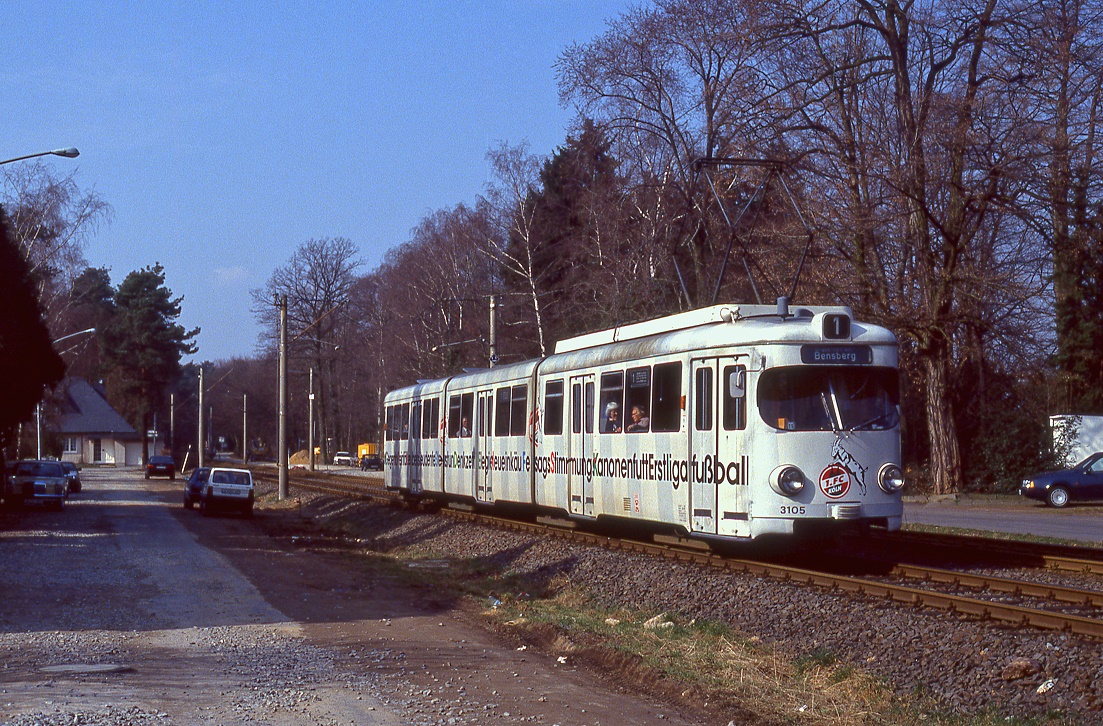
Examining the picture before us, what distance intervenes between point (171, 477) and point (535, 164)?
31180mm

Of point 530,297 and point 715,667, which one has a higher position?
point 530,297

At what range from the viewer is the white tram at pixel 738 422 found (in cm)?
1448

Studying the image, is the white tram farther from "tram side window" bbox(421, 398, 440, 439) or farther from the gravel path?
"tram side window" bbox(421, 398, 440, 439)

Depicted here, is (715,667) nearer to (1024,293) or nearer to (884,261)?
(1024,293)

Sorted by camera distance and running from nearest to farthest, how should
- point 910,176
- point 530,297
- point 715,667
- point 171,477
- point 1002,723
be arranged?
point 1002,723 → point 715,667 → point 910,176 → point 530,297 → point 171,477

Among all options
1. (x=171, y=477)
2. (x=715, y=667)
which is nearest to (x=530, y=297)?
(x=171, y=477)

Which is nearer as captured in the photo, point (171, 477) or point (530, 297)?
point (530, 297)

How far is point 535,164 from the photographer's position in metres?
49.9

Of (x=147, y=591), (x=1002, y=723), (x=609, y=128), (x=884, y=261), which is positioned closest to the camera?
(x=1002, y=723)

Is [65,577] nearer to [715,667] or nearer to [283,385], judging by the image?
[715,667]

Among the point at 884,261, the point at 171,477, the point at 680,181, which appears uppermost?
the point at 680,181

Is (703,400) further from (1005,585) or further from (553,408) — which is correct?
(553,408)

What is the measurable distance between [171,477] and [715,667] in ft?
206

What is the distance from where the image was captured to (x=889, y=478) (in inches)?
581
